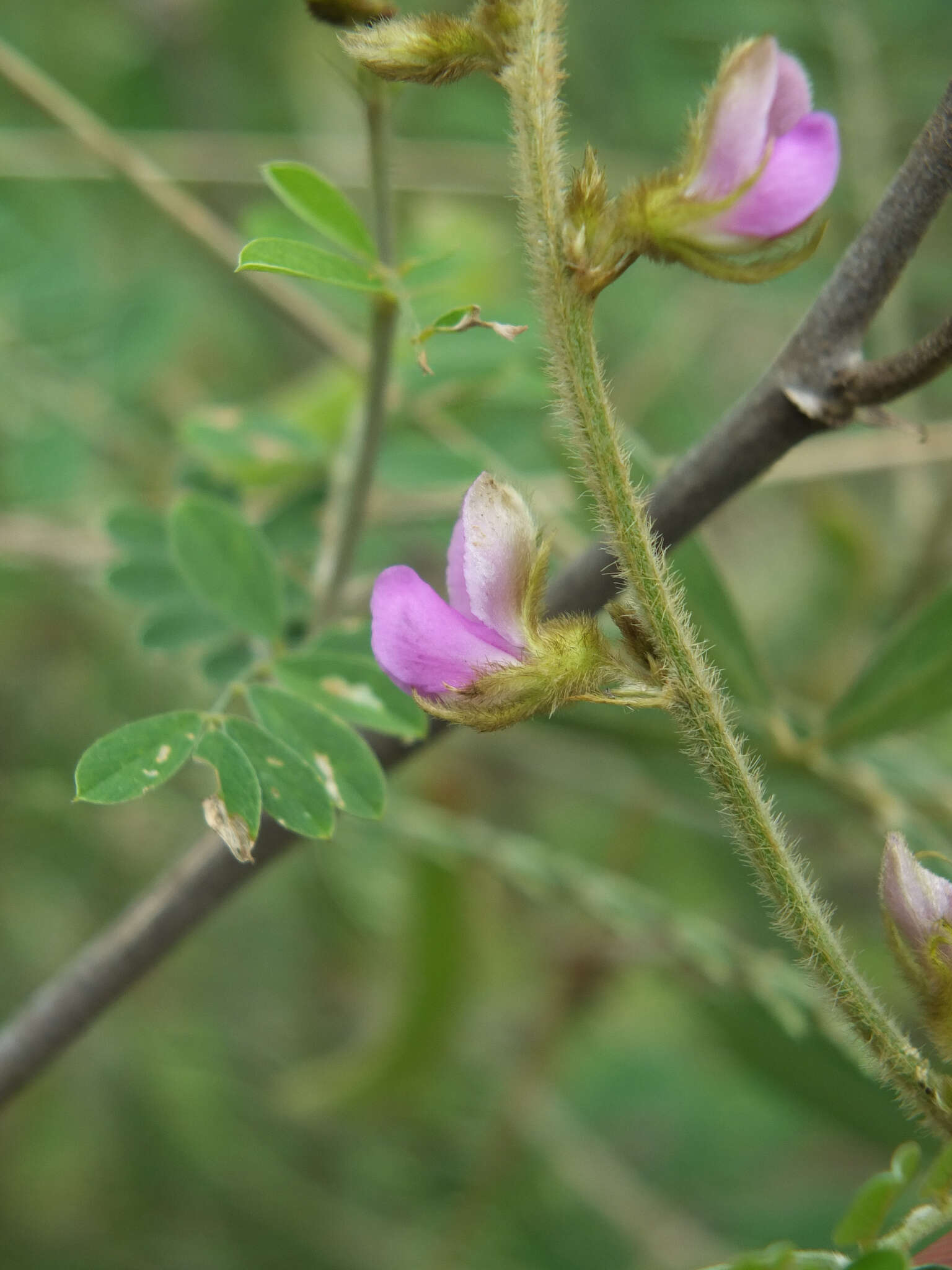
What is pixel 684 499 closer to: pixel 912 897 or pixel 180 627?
pixel 912 897

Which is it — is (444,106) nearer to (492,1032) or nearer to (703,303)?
(703,303)

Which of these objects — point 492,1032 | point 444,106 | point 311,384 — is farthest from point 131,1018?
point 444,106

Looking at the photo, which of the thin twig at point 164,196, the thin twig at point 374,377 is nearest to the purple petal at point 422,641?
the thin twig at point 374,377

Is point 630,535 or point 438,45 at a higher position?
point 438,45

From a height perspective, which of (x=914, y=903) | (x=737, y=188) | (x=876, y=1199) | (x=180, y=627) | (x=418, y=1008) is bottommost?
(x=418, y=1008)

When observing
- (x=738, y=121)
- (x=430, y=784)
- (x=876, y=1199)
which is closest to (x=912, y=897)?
(x=876, y=1199)

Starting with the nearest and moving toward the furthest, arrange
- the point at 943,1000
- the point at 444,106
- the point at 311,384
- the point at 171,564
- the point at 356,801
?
the point at 943,1000 → the point at 356,801 → the point at 171,564 → the point at 311,384 → the point at 444,106

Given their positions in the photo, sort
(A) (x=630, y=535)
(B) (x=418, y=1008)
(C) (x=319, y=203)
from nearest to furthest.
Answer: (A) (x=630, y=535)
(C) (x=319, y=203)
(B) (x=418, y=1008)

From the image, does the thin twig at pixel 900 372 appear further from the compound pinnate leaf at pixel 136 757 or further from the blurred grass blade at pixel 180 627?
the blurred grass blade at pixel 180 627
